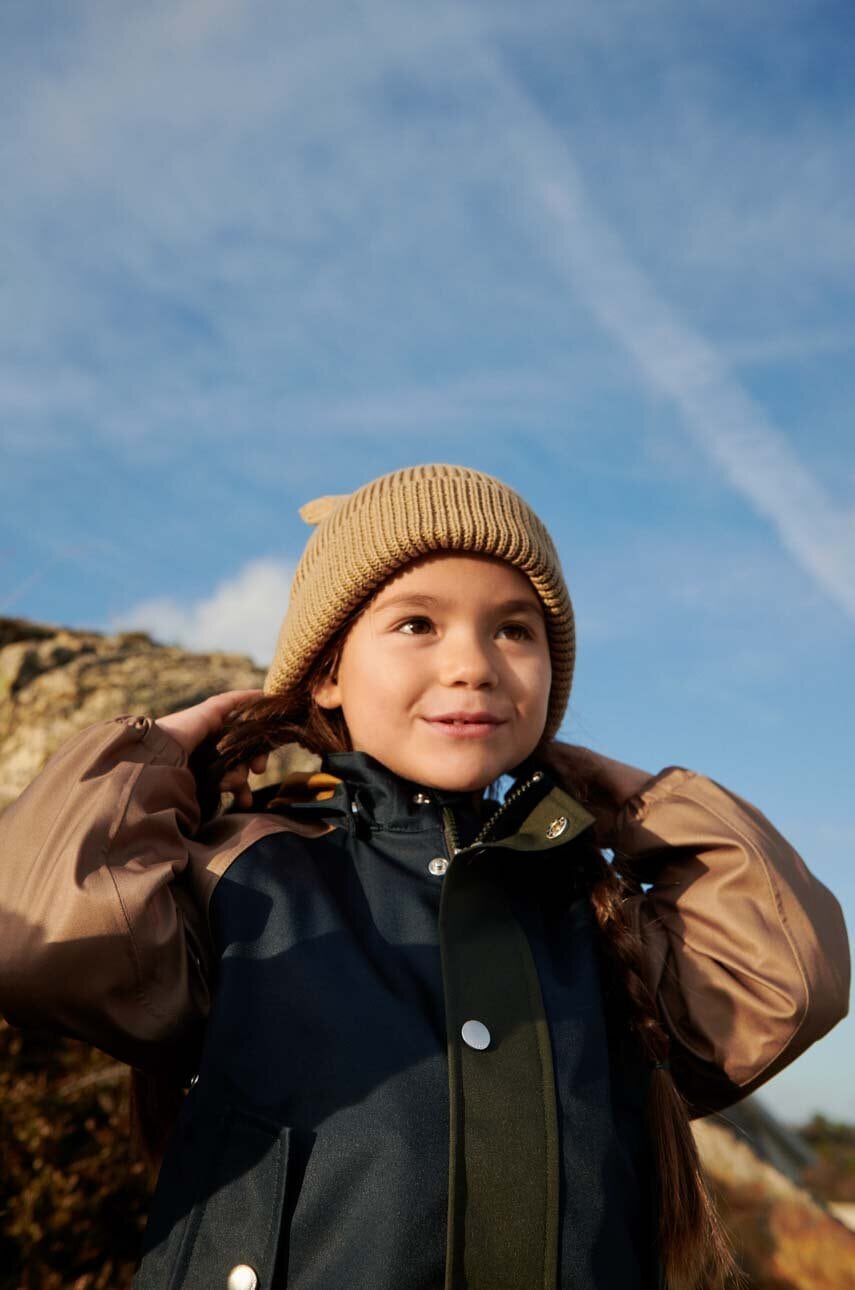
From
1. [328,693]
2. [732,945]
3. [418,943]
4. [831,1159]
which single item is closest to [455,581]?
[328,693]

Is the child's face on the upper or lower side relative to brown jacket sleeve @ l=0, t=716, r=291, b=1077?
upper

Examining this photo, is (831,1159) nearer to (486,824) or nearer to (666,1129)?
(666,1129)

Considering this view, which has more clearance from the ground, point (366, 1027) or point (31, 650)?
point (31, 650)

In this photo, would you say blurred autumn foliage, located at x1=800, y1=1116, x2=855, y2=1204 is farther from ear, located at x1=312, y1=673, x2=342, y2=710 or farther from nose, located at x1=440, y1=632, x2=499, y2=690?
nose, located at x1=440, y1=632, x2=499, y2=690

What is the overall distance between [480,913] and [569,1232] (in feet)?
2.17

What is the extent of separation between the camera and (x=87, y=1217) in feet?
11.7

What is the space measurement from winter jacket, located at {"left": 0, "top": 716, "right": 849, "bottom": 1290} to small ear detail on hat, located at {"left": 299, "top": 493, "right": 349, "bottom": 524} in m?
0.85

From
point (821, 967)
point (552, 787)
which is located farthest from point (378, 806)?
point (821, 967)

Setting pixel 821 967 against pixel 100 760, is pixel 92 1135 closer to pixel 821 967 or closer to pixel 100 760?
pixel 100 760

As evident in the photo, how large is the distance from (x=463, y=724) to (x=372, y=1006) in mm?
715

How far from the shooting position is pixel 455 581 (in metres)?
2.85

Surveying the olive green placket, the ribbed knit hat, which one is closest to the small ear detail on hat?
the ribbed knit hat

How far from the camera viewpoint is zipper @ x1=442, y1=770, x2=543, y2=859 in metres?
2.67

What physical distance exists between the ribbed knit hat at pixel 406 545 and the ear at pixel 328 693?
0.19 feet
